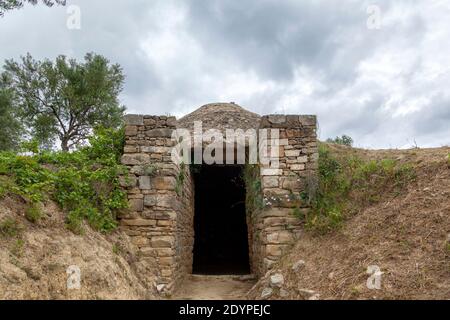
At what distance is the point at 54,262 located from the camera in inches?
174

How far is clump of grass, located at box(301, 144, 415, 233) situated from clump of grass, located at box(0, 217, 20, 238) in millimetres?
4659

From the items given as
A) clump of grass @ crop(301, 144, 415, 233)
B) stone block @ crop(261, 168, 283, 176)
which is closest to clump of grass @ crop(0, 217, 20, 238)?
stone block @ crop(261, 168, 283, 176)

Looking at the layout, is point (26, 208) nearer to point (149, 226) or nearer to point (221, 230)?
point (149, 226)

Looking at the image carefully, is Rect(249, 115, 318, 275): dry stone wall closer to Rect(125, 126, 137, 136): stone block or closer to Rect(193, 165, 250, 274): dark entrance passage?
Rect(125, 126, 137, 136): stone block

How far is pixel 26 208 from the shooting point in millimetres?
4895

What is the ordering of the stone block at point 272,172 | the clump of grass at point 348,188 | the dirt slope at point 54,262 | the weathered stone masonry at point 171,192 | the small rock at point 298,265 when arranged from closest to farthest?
1. the dirt slope at point 54,262
2. the small rock at point 298,265
3. the clump of grass at point 348,188
4. the weathered stone masonry at point 171,192
5. the stone block at point 272,172

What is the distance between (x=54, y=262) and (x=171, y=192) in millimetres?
2664

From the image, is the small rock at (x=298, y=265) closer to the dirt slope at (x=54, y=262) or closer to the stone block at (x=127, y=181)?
the dirt slope at (x=54, y=262)

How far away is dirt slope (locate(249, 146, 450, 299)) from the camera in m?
4.34

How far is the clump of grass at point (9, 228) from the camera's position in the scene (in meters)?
4.38

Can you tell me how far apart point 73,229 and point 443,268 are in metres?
4.97

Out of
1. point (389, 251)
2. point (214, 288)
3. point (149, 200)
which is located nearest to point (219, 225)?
point (214, 288)

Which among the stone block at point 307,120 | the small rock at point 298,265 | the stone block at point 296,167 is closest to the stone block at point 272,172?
the stone block at point 296,167

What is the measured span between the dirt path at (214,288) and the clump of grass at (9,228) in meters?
3.02
